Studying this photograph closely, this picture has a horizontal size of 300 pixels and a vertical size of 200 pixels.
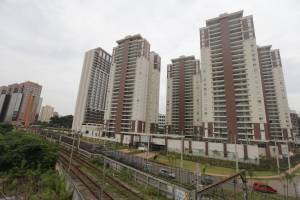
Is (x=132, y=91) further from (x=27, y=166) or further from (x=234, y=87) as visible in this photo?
(x=27, y=166)

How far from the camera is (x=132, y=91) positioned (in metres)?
91.8

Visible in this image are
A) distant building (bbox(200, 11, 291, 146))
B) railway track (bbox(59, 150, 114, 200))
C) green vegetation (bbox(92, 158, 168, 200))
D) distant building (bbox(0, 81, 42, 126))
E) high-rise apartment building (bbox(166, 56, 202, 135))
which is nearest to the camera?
railway track (bbox(59, 150, 114, 200))

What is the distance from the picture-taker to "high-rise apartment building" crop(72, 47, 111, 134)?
123750 millimetres

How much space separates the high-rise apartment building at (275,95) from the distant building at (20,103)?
165868 mm

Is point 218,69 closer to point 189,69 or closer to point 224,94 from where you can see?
point 224,94

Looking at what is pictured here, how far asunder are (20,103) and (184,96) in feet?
424

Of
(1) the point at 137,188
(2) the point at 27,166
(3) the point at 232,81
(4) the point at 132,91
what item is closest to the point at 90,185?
(1) the point at 137,188

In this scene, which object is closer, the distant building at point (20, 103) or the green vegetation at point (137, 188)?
the green vegetation at point (137, 188)

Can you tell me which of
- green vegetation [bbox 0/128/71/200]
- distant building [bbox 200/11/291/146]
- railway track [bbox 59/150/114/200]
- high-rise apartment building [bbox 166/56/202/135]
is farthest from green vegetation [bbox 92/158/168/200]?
high-rise apartment building [bbox 166/56/202/135]

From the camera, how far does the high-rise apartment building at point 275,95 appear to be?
84375mm

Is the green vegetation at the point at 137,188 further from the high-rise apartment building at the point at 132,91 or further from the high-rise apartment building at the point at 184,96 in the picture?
the high-rise apartment building at the point at 184,96

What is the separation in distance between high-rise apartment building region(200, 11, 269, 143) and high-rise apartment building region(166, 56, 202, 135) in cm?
2966

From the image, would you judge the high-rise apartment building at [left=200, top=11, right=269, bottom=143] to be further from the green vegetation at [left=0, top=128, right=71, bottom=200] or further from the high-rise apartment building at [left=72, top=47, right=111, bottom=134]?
the high-rise apartment building at [left=72, top=47, right=111, bottom=134]

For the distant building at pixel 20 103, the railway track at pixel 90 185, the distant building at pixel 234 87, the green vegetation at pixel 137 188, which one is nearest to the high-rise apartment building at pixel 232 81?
the distant building at pixel 234 87
